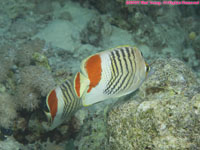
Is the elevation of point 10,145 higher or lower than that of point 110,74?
lower

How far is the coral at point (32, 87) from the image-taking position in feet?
9.02

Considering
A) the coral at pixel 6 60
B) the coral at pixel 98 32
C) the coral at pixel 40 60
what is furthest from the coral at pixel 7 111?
the coral at pixel 98 32

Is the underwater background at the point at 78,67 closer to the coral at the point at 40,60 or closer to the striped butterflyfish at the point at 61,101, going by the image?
the coral at the point at 40,60

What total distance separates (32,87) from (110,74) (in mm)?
1828

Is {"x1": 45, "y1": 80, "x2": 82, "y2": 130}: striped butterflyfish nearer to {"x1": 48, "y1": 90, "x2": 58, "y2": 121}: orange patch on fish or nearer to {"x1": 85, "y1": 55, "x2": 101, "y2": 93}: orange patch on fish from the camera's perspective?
{"x1": 48, "y1": 90, "x2": 58, "y2": 121}: orange patch on fish

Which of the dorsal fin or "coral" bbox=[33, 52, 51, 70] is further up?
the dorsal fin

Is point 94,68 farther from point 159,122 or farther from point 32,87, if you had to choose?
point 32,87

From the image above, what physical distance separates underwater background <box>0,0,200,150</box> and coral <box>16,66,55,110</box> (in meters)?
0.02

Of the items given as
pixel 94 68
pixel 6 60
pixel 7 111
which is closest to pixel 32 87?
pixel 7 111

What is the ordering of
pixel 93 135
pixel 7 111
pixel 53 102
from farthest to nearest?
1. pixel 7 111
2. pixel 93 135
3. pixel 53 102

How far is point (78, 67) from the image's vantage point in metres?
4.39

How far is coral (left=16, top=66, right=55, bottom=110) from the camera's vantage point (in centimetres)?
275

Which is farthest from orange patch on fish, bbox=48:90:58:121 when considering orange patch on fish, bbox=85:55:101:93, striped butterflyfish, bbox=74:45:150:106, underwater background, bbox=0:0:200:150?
orange patch on fish, bbox=85:55:101:93

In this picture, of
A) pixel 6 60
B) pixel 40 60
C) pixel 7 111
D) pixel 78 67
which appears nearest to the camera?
pixel 7 111
